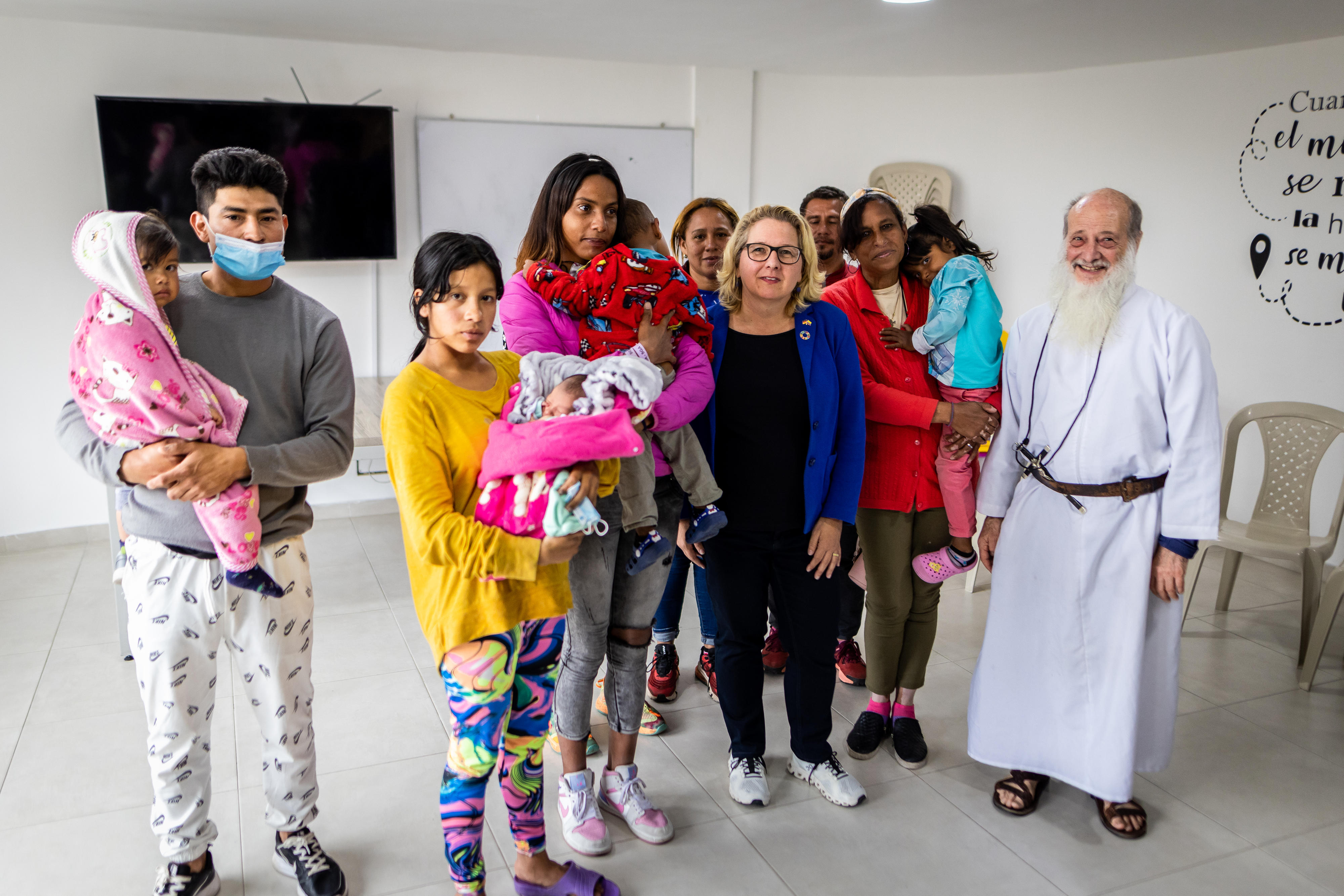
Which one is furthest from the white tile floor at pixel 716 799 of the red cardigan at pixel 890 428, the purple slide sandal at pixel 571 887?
the red cardigan at pixel 890 428

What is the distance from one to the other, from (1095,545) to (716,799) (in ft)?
3.97

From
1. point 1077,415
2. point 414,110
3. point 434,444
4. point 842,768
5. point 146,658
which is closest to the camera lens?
point 434,444

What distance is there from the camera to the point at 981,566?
178 inches

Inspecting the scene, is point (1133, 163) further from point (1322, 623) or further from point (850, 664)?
point (850, 664)

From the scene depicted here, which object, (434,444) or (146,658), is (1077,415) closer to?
(434,444)

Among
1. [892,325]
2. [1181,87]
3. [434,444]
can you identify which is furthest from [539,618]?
[1181,87]

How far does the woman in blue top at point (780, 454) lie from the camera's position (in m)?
2.24

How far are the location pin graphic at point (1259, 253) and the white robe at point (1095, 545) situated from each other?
9.52ft

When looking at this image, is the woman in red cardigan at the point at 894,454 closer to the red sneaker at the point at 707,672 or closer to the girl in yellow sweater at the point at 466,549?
the red sneaker at the point at 707,672

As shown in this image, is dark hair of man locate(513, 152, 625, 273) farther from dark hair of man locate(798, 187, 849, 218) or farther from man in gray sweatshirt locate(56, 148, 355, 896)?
dark hair of man locate(798, 187, 849, 218)

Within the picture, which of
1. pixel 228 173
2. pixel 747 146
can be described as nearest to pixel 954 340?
pixel 228 173

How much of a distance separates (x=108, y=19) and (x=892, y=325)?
399 cm

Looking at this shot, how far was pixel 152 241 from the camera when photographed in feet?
5.55

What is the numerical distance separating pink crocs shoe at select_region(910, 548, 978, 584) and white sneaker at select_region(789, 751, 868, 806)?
0.57 meters
